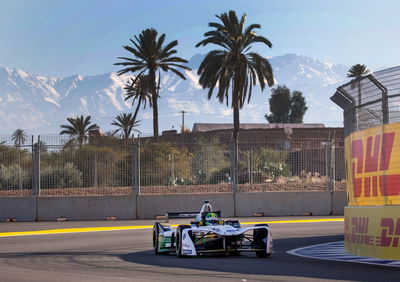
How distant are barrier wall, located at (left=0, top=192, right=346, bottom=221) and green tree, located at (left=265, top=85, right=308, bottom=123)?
344ft

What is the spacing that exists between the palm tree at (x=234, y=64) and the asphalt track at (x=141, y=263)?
25.2m

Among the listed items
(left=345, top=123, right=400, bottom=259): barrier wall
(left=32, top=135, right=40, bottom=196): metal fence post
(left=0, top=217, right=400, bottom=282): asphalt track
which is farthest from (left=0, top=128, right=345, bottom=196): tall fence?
(left=345, top=123, right=400, bottom=259): barrier wall

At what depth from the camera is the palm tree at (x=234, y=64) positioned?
43.6 m

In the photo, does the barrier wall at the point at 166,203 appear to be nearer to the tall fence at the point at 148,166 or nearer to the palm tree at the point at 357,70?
the tall fence at the point at 148,166

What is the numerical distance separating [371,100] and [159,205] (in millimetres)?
15006

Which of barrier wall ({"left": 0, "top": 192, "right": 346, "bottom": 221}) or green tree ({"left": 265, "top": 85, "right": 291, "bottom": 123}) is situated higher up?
green tree ({"left": 265, "top": 85, "right": 291, "bottom": 123})

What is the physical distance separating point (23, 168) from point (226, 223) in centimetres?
1405

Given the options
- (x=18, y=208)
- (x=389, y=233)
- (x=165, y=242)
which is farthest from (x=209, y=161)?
(x=389, y=233)

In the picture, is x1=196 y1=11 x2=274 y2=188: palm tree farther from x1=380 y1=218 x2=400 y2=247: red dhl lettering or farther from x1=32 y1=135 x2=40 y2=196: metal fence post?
x1=380 y1=218 x2=400 y2=247: red dhl lettering

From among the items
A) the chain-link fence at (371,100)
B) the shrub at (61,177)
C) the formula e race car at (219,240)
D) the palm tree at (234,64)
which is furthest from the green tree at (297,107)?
the formula e race car at (219,240)

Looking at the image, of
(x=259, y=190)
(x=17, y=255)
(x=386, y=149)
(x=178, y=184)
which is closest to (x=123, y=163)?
(x=178, y=184)

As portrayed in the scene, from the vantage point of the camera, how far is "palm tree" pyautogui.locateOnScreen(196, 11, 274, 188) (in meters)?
43.6

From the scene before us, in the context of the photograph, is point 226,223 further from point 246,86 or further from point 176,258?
point 246,86

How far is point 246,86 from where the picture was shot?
147 feet
